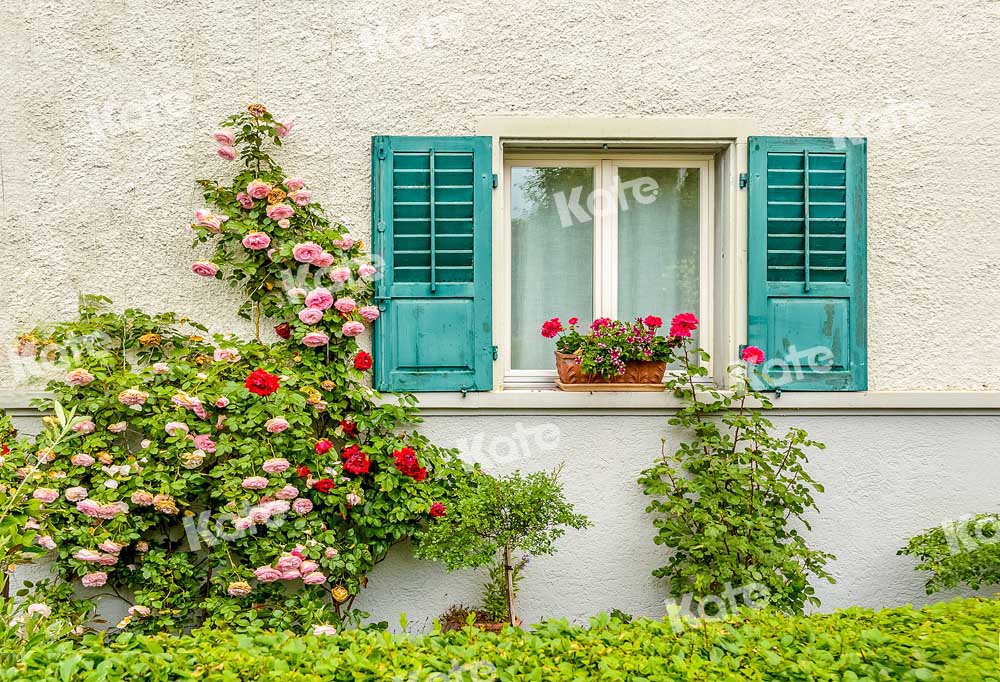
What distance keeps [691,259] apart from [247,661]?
10.4 feet

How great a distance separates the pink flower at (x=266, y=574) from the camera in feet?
10.8

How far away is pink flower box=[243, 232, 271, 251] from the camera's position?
3.64 meters

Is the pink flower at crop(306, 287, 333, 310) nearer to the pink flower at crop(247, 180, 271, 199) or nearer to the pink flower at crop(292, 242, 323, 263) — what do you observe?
the pink flower at crop(292, 242, 323, 263)

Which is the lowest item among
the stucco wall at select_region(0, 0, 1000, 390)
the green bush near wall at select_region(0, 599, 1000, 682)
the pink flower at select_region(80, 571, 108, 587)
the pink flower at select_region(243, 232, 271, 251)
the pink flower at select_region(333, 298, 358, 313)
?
the pink flower at select_region(80, 571, 108, 587)

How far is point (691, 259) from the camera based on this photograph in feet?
13.5

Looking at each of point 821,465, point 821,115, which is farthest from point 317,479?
point 821,115

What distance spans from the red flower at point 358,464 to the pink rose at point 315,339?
2.10 ft

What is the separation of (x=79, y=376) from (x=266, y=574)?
1.42m

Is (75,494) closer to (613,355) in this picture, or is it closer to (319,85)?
(319,85)

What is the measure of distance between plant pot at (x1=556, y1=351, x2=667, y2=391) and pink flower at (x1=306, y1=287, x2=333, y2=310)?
4.40 ft

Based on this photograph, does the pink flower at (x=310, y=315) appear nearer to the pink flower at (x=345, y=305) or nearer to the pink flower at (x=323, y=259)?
the pink flower at (x=345, y=305)

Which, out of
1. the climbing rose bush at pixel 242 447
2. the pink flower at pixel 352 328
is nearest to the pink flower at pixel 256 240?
the climbing rose bush at pixel 242 447

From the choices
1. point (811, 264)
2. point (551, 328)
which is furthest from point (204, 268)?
point (811, 264)

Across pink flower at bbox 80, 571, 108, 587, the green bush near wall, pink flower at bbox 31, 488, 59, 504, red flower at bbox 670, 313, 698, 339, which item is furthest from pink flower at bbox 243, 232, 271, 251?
red flower at bbox 670, 313, 698, 339
